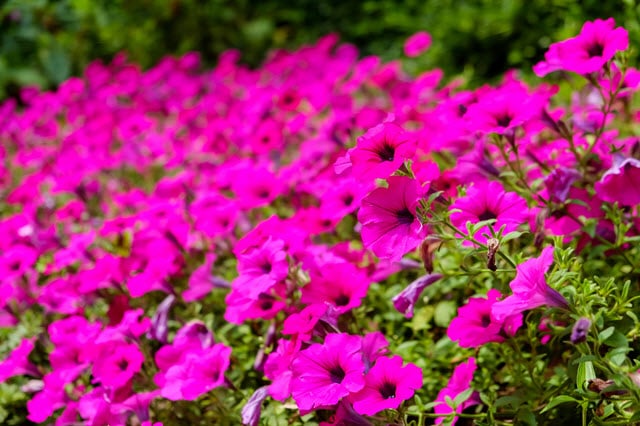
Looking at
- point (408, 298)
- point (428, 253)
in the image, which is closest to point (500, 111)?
point (428, 253)

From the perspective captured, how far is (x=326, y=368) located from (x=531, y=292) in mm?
444

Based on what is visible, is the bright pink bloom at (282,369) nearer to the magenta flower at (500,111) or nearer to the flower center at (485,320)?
the flower center at (485,320)

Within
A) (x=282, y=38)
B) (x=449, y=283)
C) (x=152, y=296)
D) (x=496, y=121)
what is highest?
(x=496, y=121)

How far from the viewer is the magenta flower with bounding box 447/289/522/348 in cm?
149

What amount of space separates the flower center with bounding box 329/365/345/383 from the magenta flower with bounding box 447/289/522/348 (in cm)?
25

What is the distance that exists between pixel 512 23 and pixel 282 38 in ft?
7.99

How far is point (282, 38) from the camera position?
19.6 feet

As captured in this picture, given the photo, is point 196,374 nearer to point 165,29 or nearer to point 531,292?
point 531,292

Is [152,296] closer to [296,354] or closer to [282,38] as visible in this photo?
[296,354]

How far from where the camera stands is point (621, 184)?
1630mm

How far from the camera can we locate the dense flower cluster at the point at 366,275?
142 centimetres

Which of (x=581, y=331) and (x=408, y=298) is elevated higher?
(x=581, y=331)

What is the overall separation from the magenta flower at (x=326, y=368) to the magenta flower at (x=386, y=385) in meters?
0.03

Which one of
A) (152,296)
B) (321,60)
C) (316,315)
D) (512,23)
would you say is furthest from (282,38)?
(316,315)
